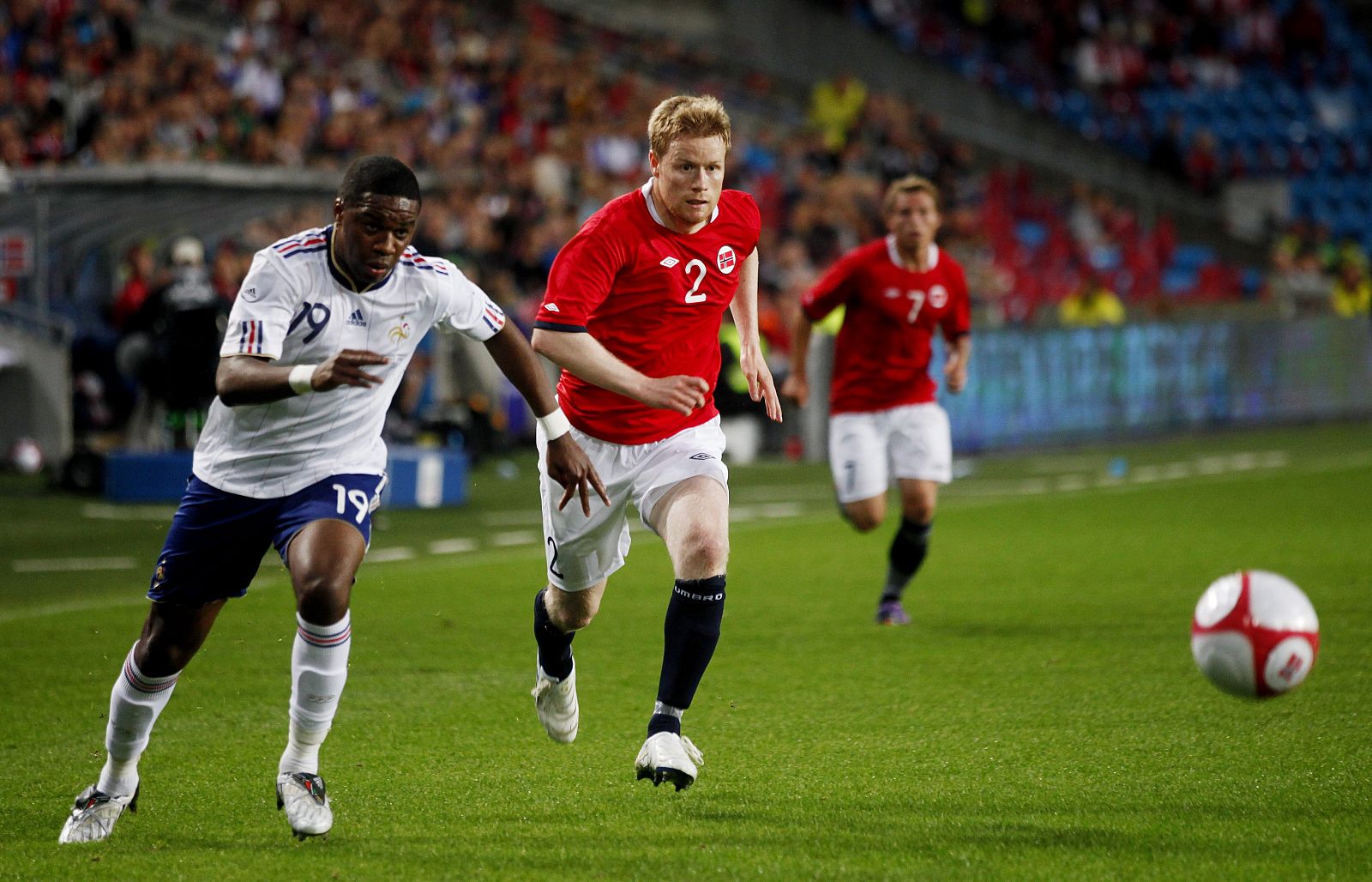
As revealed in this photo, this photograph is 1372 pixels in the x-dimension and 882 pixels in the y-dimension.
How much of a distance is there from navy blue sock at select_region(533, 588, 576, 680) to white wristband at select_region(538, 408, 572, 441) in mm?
1062

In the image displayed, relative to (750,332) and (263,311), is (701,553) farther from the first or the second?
(263,311)

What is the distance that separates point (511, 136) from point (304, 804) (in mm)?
19084

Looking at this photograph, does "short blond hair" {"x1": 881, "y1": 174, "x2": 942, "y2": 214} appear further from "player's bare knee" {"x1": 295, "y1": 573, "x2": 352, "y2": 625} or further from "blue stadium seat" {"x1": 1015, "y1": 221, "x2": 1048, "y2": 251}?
"blue stadium seat" {"x1": 1015, "y1": 221, "x2": 1048, "y2": 251}

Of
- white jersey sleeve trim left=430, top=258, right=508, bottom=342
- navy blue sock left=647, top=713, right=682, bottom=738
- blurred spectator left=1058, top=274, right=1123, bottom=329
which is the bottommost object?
blurred spectator left=1058, top=274, right=1123, bottom=329

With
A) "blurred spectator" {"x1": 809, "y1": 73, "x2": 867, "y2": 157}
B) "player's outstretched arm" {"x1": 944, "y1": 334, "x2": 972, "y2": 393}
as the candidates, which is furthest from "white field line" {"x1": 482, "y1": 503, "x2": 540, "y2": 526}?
"blurred spectator" {"x1": 809, "y1": 73, "x2": 867, "y2": 157}

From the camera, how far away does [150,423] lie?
53.6 ft

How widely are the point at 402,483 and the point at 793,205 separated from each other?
11.4 meters

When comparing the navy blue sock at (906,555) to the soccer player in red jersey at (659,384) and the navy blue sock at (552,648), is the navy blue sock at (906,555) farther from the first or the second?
the navy blue sock at (552,648)

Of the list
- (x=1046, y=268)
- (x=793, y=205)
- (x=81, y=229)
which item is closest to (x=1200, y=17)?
(x=1046, y=268)

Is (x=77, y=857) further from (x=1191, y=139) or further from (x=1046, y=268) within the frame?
(x=1191, y=139)

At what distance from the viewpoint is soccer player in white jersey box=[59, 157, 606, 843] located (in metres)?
4.86

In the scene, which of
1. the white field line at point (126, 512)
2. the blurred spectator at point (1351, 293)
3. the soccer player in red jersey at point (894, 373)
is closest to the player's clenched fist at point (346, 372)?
the soccer player in red jersey at point (894, 373)

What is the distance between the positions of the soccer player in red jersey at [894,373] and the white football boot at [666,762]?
12.9 feet

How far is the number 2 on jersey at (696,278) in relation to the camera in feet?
19.6
